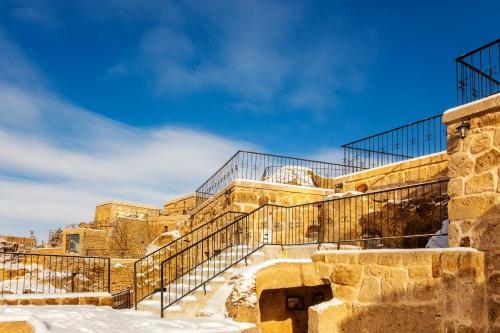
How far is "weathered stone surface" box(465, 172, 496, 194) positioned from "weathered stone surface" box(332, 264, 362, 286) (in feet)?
6.66

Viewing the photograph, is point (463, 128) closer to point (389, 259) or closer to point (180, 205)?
point (389, 259)

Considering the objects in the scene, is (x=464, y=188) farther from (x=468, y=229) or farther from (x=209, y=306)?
(x=209, y=306)

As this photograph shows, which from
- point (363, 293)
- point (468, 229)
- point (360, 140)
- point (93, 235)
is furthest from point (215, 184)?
point (93, 235)

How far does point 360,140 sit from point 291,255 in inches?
289

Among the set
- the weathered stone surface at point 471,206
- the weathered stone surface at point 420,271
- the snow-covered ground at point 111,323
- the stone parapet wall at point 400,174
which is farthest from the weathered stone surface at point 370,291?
the stone parapet wall at point 400,174

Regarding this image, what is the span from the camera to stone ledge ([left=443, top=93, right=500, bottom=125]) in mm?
5990

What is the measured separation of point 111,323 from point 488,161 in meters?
6.07

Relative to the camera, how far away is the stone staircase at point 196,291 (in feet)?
27.3

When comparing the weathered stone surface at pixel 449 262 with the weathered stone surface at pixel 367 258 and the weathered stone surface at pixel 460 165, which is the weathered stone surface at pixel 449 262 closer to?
the weathered stone surface at pixel 367 258

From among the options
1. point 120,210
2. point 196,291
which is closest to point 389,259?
point 196,291

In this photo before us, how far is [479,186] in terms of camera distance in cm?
605

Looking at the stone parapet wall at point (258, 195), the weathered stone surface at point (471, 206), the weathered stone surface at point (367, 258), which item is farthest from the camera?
the stone parapet wall at point (258, 195)

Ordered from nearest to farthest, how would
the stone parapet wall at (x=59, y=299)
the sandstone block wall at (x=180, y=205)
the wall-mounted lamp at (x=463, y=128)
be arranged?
the wall-mounted lamp at (x=463, y=128), the stone parapet wall at (x=59, y=299), the sandstone block wall at (x=180, y=205)

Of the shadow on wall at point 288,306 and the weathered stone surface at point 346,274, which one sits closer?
the weathered stone surface at point 346,274
